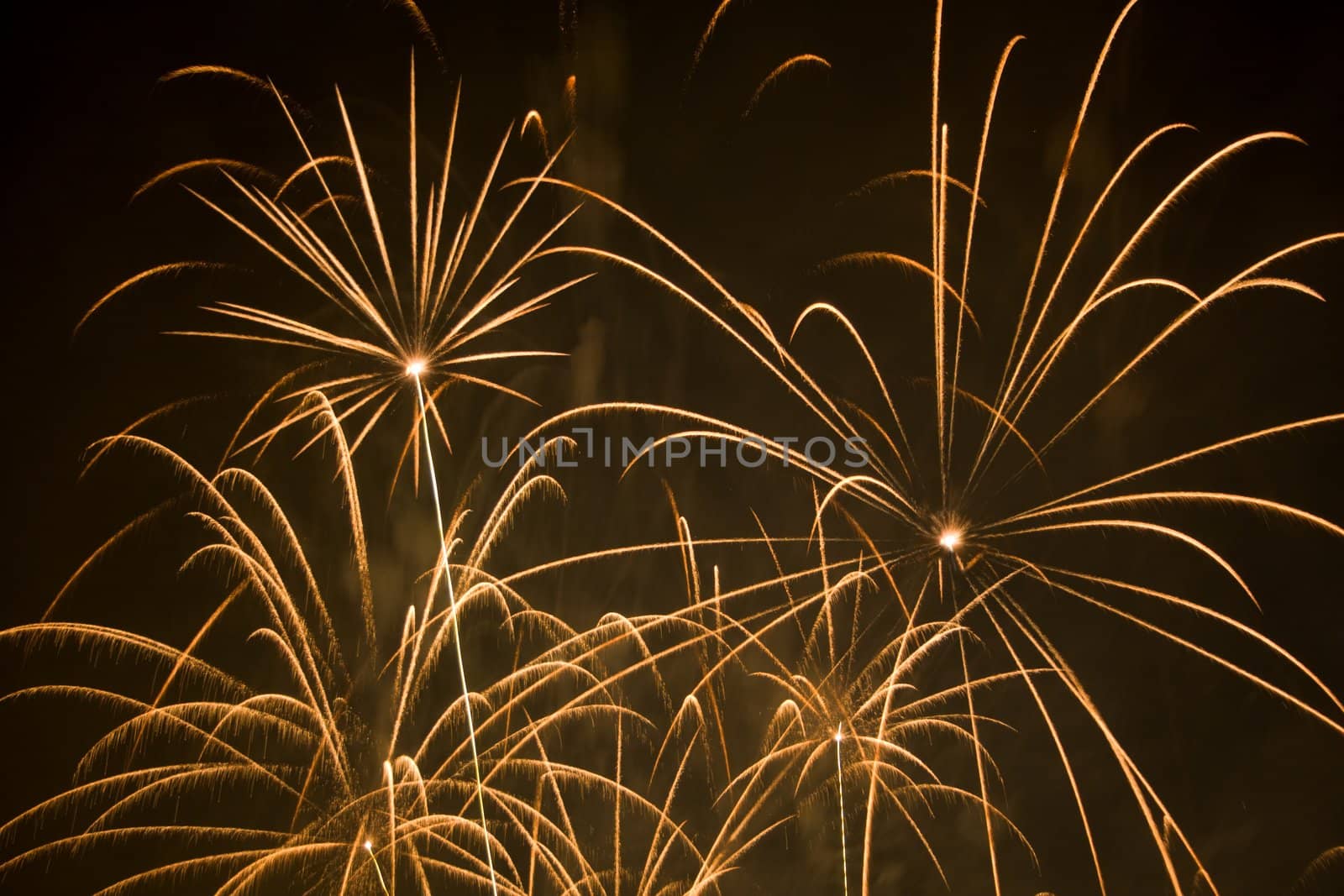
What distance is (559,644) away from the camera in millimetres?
11102

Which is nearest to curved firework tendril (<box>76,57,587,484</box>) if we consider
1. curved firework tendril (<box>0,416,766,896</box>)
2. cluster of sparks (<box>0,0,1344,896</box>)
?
cluster of sparks (<box>0,0,1344,896</box>)

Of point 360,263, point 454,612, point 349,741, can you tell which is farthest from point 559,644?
point 360,263

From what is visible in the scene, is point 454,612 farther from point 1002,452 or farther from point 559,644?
point 1002,452

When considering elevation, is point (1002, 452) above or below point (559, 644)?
above

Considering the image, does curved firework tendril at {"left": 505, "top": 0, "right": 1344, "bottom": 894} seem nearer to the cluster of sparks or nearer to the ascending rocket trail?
the cluster of sparks

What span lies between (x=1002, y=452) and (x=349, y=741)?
10.2 meters

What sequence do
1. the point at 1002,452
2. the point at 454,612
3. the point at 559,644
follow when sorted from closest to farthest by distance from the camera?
the point at 454,612
the point at 559,644
the point at 1002,452

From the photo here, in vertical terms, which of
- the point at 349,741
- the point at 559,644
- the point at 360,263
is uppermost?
the point at 360,263

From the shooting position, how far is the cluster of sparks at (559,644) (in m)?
10.9

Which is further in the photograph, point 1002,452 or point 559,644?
point 1002,452

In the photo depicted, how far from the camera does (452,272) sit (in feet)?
36.9

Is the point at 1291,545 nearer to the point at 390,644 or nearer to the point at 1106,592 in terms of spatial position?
the point at 1106,592

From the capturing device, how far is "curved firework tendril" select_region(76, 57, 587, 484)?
1115 cm

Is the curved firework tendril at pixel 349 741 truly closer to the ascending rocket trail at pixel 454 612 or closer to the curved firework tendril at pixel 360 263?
the ascending rocket trail at pixel 454 612
